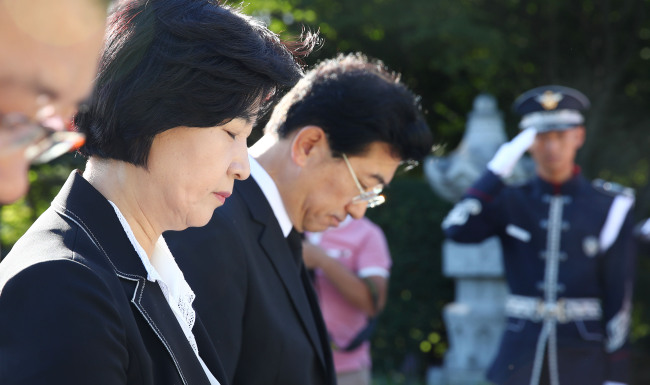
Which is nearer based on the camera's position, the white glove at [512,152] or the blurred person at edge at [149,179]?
the blurred person at edge at [149,179]

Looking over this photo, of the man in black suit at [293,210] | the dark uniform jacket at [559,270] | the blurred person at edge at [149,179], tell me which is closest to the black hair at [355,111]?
the man in black suit at [293,210]

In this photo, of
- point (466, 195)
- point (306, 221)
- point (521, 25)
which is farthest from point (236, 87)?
point (521, 25)

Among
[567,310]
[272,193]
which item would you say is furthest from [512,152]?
[272,193]

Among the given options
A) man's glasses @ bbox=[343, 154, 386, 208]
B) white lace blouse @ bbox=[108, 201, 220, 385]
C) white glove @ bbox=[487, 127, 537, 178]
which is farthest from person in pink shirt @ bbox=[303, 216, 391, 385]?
white lace blouse @ bbox=[108, 201, 220, 385]

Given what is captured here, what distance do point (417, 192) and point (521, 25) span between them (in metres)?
3.89

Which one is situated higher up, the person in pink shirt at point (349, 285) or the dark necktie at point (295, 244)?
the dark necktie at point (295, 244)

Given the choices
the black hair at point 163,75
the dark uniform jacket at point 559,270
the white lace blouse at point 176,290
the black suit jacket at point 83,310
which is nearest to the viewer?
the black suit jacket at point 83,310

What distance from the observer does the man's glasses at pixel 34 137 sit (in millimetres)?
719

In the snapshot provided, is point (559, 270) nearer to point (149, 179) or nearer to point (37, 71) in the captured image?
point (149, 179)

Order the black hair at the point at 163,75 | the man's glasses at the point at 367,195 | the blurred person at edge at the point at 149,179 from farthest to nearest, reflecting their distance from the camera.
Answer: the man's glasses at the point at 367,195
the black hair at the point at 163,75
the blurred person at edge at the point at 149,179

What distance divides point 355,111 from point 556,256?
2673 mm

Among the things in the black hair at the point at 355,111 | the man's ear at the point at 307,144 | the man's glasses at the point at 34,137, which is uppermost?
the man's glasses at the point at 34,137

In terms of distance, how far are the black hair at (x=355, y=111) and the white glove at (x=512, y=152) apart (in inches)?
84.5

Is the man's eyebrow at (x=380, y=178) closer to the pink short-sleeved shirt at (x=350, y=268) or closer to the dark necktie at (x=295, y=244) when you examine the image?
the dark necktie at (x=295, y=244)
